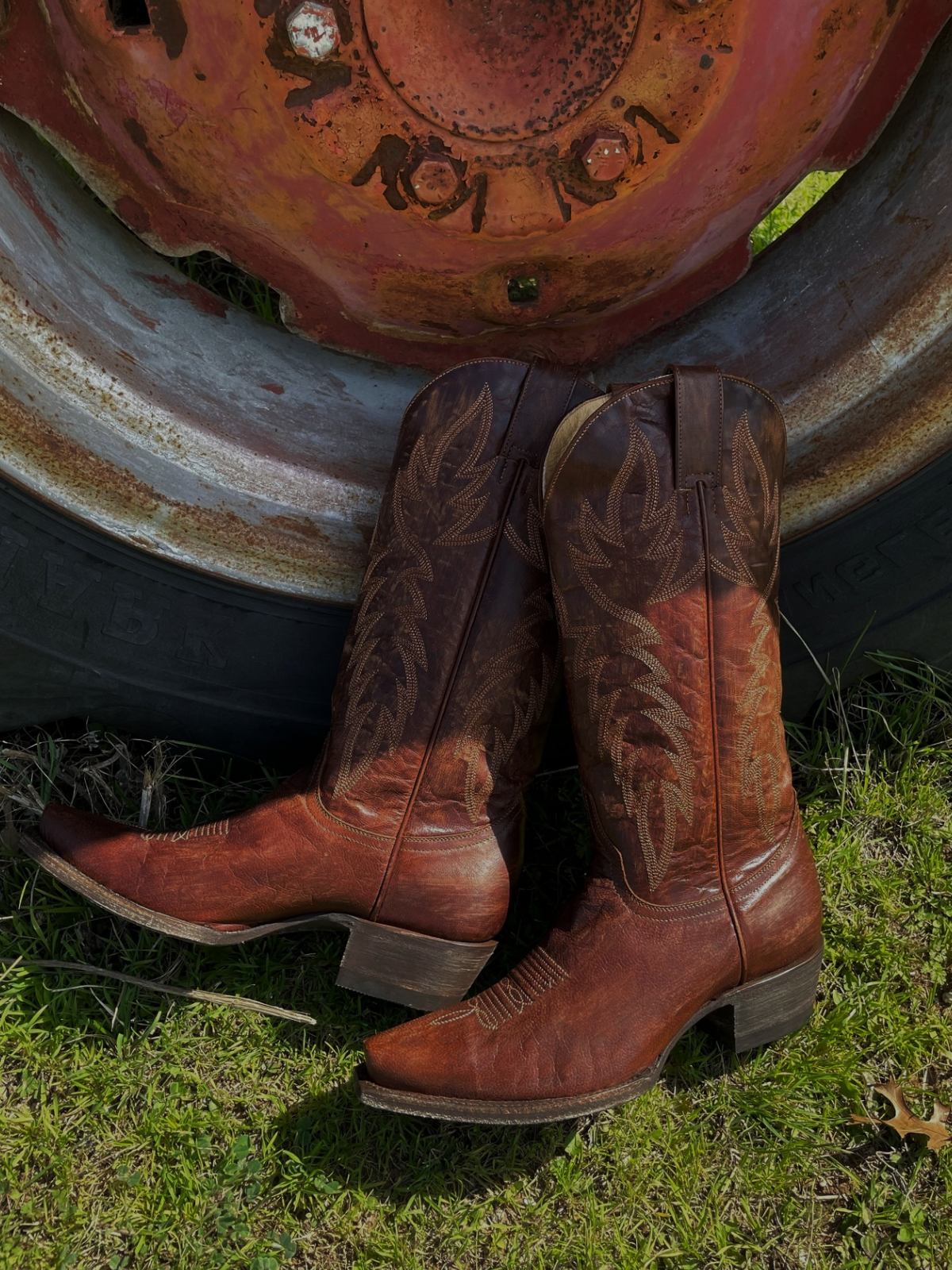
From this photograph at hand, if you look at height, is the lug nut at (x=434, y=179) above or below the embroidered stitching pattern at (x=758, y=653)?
above

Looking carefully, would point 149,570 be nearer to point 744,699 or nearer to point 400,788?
point 400,788

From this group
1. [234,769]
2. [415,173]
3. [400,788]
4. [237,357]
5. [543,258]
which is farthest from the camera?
[234,769]

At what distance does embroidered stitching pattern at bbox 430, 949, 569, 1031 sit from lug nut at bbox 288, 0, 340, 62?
128 centimetres

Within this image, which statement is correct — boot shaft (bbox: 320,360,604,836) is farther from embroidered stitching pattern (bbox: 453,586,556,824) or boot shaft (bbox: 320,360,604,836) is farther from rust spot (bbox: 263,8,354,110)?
rust spot (bbox: 263,8,354,110)

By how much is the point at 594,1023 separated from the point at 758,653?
23.1 inches

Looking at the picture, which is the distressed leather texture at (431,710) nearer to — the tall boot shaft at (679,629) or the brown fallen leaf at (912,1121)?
the tall boot shaft at (679,629)

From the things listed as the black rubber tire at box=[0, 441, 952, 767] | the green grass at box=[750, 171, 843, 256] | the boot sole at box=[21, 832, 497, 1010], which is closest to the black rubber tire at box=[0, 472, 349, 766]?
the black rubber tire at box=[0, 441, 952, 767]

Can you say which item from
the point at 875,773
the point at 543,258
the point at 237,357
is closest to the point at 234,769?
the point at 237,357

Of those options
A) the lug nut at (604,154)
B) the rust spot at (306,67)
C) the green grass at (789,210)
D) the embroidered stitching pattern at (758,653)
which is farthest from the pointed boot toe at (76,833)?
the green grass at (789,210)

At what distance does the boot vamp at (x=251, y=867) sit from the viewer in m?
1.57

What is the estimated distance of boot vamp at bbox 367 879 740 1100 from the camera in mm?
1492

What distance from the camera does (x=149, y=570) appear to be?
1587 mm

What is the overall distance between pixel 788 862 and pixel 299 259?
3.76 ft

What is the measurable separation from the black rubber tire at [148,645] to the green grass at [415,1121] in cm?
16
